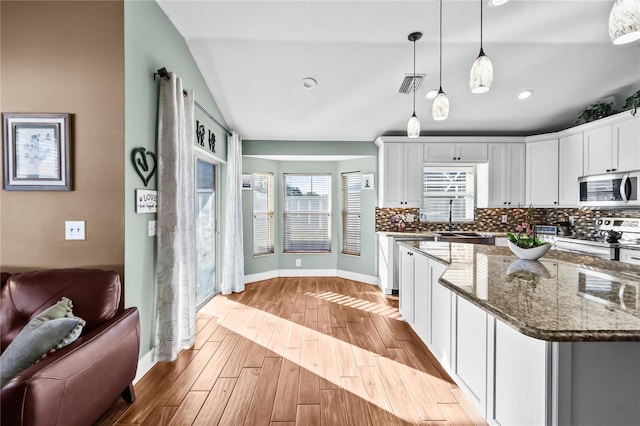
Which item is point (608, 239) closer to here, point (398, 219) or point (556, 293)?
point (398, 219)

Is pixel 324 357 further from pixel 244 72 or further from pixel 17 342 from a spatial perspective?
pixel 244 72

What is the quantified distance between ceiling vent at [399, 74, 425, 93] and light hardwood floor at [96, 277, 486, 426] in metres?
2.77

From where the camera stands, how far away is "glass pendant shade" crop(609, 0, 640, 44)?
3.51 feet

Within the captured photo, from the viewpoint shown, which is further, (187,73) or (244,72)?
(244,72)

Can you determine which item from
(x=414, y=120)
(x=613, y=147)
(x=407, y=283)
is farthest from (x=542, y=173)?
(x=414, y=120)

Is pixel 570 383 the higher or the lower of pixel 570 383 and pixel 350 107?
the lower

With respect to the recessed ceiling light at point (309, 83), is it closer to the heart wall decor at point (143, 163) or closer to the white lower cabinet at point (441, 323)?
the heart wall decor at point (143, 163)

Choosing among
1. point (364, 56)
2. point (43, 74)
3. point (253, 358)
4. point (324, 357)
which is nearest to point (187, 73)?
point (43, 74)

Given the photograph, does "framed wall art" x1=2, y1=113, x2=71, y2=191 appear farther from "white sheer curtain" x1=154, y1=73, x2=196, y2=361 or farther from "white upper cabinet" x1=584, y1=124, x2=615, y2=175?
"white upper cabinet" x1=584, y1=124, x2=615, y2=175

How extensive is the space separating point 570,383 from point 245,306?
340cm

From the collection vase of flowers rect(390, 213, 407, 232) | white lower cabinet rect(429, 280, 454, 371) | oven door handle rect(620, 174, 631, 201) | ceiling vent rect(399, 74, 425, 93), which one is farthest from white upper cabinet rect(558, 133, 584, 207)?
white lower cabinet rect(429, 280, 454, 371)

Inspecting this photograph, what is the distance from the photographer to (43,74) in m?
1.92

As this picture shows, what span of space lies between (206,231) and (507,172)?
182 inches

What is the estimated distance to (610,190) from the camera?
3.59 meters
